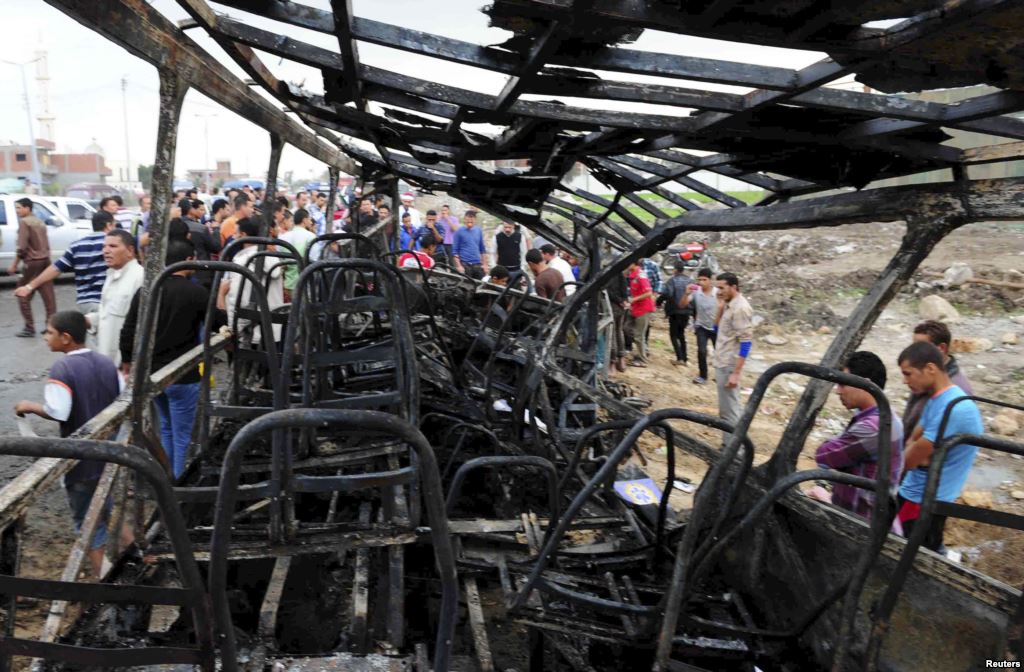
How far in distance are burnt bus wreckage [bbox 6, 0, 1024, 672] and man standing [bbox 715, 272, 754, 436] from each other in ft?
10.9

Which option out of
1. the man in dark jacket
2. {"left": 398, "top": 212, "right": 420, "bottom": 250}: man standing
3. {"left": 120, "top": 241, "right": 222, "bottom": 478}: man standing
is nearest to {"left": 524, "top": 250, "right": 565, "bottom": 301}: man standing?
the man in dark jacket

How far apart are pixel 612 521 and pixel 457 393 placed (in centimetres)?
188

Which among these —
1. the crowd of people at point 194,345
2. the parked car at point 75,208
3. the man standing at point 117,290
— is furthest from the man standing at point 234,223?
the parked car at point 75,208

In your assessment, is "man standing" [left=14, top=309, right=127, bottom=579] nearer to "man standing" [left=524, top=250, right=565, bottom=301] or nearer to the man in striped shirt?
the man in striped shirt

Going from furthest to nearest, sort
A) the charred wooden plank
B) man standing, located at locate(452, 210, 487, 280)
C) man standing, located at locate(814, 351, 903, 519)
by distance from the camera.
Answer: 1. man standing, located at locate(452, 210, 487, 280)
2. man standing, located at locate(814, 351, 903, 519)
3. the charred wooden plank

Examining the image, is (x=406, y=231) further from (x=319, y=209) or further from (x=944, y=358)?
(x=944, y=358)

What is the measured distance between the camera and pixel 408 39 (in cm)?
269

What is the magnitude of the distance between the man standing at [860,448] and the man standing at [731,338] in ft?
12.0

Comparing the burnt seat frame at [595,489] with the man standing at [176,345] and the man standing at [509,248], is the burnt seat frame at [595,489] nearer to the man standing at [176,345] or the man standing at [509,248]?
the man standing at [176,345]

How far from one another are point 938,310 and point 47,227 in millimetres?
17364

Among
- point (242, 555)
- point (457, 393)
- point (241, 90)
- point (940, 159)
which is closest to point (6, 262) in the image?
point (241, 90)

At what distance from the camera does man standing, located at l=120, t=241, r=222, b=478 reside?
447 cm

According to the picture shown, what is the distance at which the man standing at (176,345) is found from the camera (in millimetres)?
4469

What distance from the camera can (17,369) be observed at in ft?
25.8
